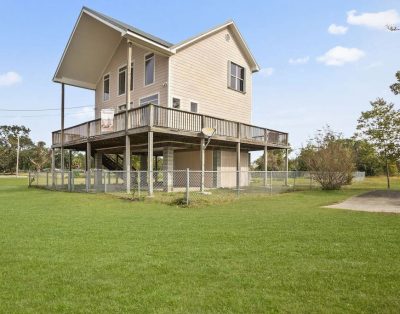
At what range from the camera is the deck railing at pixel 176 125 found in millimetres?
14594

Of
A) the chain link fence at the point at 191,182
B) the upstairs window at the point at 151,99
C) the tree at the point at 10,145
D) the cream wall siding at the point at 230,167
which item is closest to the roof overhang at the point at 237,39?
the upstairs window at the point at 151,99

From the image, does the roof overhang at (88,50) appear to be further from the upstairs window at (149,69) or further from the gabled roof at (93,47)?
the upstairs window at (149,69)

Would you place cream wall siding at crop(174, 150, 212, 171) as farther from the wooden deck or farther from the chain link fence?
the wooden deck

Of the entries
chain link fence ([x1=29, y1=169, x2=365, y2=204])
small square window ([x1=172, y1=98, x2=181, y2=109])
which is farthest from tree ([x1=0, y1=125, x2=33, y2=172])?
small square window ([x1=172, y1=98, x2=181, y2=109])

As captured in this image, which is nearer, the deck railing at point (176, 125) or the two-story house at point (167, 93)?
the deck railing at point (176, 125)

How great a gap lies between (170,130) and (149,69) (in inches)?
254

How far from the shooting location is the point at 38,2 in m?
12.3

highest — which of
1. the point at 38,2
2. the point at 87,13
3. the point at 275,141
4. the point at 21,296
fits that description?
the point at 87,13

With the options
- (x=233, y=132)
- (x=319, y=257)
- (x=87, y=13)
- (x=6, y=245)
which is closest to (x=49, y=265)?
(x=6, y=245)

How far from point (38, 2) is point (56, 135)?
1197cm

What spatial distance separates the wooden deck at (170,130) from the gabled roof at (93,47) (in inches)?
164

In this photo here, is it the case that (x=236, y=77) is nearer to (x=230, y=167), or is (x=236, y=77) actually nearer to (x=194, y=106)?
(x=194, y=106)

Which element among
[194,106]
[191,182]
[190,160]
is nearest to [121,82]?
A: [194,106]

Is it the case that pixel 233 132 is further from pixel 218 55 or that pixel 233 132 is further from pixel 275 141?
pixel 218 55
